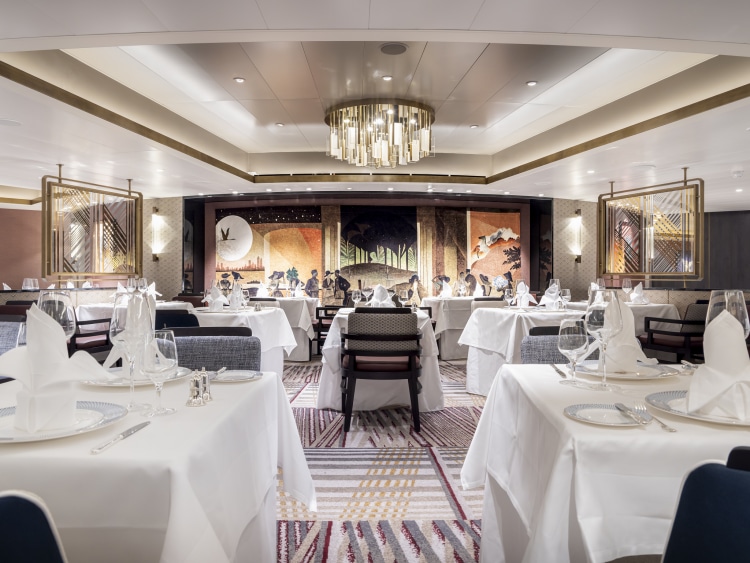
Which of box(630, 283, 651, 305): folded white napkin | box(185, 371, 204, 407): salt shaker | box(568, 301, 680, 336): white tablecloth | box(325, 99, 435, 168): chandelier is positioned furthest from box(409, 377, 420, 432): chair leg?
box(630, 283, 651, 305): folded white napkin

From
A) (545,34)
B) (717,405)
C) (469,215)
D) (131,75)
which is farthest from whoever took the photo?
(469,215)

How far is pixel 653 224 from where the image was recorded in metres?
8.24

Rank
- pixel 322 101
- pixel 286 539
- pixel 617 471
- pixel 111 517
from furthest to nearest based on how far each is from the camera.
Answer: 1. pixel 322 101
2. pixel 286 539
3. pixel 617 471
4. pixel 111 517

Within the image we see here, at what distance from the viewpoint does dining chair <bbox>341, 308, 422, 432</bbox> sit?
3.89 m

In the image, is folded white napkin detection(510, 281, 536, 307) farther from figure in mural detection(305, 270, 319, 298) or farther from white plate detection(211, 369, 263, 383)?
figure in mural detection(305, 270, 319, 298)

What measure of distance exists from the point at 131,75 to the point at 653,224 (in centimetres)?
753

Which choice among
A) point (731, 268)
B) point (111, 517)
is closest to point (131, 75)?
point (111, 517)

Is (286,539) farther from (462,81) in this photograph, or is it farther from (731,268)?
(731,268)

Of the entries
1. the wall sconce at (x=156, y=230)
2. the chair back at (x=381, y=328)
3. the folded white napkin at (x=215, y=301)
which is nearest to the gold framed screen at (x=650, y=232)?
the chair back at (x=381, y=328)

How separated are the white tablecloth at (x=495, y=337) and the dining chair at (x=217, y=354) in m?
3.03

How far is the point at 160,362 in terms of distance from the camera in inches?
59.7

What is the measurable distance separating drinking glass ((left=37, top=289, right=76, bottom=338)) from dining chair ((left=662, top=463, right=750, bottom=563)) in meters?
1.47

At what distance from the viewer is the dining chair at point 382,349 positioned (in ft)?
12.8

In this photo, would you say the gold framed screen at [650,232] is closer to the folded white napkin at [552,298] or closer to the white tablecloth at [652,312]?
the white tablecloth at [652,312]
